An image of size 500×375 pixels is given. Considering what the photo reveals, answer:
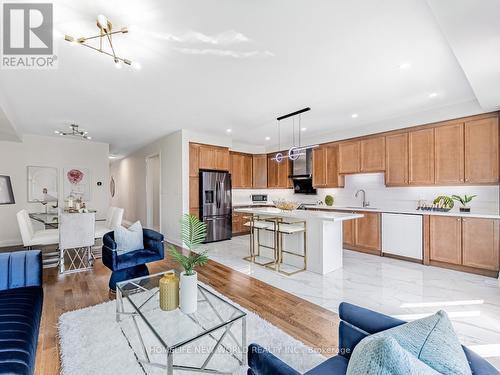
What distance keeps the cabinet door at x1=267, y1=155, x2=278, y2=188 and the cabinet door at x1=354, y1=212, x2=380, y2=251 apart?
2.82 meters

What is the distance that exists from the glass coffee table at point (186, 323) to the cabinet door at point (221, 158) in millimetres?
4017

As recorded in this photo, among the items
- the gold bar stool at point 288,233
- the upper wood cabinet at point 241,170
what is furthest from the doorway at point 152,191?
the gold bar stool at point 288,233

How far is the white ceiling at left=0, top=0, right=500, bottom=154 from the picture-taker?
1.82 metres

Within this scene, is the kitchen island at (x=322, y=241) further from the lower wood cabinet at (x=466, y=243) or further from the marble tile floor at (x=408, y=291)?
the lower wood cabinet at (x=466, y=243)

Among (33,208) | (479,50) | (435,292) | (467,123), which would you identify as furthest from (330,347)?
(33,208)

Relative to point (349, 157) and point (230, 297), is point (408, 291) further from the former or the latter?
point (349, 157)

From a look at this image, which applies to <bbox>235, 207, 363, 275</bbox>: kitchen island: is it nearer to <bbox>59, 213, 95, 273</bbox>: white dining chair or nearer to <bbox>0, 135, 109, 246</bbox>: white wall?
<bbox>59, 213, 95, 273</bbox>: white dining chair

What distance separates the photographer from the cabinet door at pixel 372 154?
4785 millimetres

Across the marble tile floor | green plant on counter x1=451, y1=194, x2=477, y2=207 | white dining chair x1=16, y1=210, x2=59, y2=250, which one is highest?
green plant on counter x1=451, y1=194, x2=477, y2=207

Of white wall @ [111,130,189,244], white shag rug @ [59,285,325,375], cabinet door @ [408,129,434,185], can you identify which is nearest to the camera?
white shag rug @ [59,285,325,375]

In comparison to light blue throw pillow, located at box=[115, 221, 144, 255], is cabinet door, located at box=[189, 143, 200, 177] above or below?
above

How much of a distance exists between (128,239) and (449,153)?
17.0ft

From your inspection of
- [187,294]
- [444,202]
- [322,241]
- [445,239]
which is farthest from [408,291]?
[187,294]

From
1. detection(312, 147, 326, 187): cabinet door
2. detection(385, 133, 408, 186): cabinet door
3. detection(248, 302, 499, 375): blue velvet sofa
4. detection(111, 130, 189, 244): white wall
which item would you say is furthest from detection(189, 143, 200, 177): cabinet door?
detection(248, 302, 499, 375): blue velvet sofa
